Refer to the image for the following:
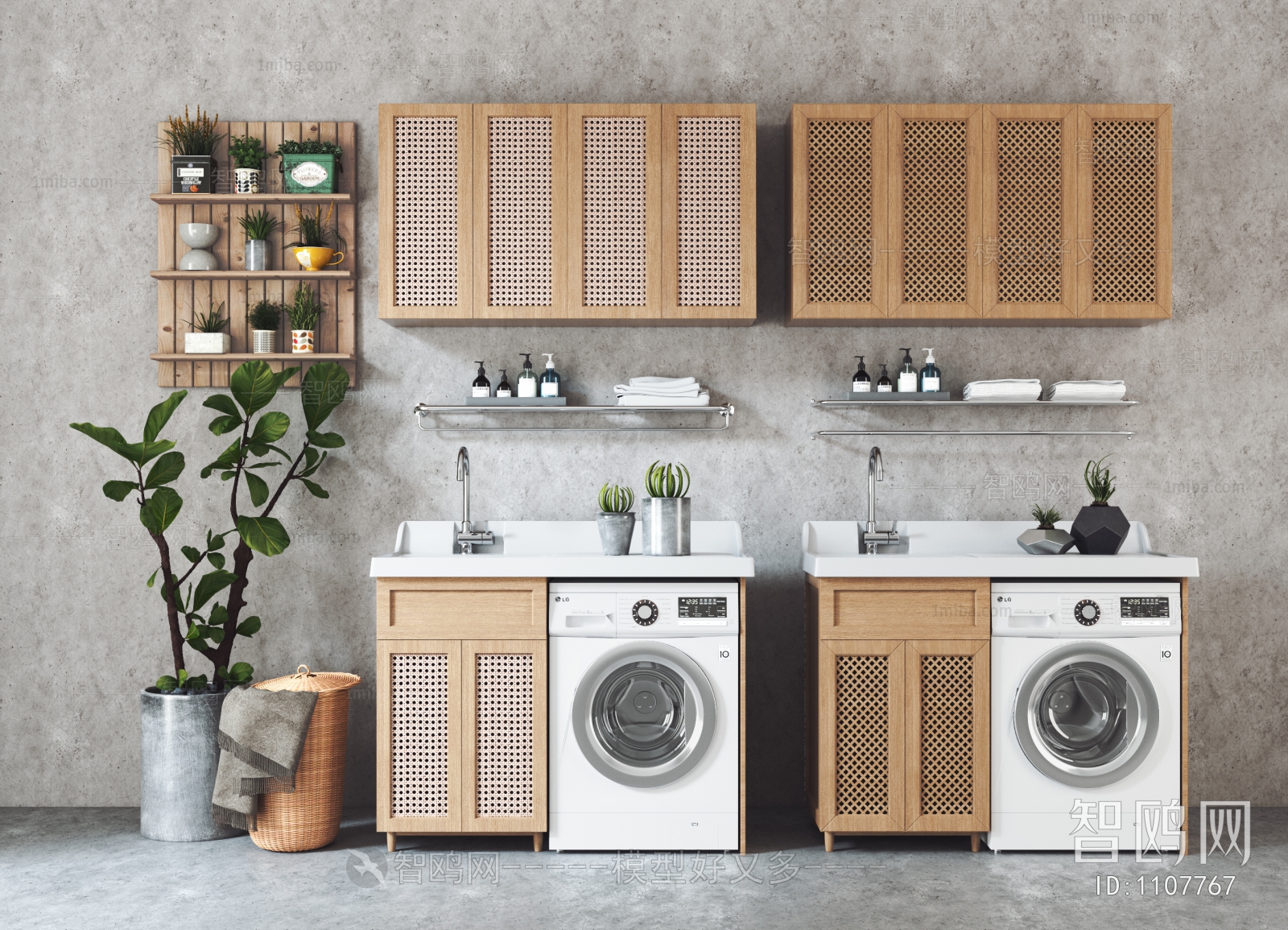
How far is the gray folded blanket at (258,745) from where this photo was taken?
325 centimetres

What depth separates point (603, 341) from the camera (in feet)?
13.1

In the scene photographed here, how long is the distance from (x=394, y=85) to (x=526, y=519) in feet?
6.06

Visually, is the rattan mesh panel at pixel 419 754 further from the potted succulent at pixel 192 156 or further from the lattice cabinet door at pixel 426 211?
the potted succulent at pixel 192 156

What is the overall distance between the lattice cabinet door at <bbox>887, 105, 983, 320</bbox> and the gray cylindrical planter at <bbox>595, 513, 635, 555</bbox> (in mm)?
1267

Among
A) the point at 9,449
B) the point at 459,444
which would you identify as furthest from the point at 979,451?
the point at 9,449

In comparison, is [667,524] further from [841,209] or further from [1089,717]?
[1089,717]

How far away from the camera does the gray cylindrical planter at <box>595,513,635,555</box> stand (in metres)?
3.46

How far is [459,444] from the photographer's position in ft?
13.1

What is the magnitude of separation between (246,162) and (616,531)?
211 centimetres

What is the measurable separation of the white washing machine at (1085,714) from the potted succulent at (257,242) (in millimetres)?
3068

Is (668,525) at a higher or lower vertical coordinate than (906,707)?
higher

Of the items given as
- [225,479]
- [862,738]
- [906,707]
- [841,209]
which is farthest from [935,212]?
[225,479]

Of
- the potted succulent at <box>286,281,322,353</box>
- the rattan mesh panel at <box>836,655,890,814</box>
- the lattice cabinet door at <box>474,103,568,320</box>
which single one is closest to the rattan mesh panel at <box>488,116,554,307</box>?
the lattice cabinet door at <box>474,103,568,320</box>

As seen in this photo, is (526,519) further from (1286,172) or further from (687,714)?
(1286,172)
